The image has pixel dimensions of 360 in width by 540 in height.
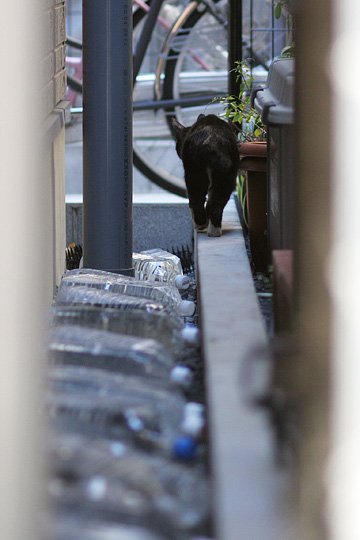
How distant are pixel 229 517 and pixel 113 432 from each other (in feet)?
1.87

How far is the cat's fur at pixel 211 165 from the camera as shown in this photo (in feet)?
15.4

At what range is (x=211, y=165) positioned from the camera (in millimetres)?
4715

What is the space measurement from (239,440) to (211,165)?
2665mm

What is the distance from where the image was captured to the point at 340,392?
1.72m

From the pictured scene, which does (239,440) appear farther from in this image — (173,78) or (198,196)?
(173,78)

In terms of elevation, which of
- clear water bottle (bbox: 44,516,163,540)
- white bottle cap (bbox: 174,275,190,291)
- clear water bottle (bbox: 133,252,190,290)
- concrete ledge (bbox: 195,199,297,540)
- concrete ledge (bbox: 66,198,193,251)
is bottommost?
concrete ledge (bbox: 66,198,193,251)

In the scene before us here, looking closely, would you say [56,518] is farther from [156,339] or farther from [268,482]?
[156,339]

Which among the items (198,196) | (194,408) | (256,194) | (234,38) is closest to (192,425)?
(194,408)

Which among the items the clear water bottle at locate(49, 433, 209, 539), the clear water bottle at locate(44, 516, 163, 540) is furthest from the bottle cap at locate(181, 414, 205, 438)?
the clear water bottle at locate(44, 516, 163, 540)

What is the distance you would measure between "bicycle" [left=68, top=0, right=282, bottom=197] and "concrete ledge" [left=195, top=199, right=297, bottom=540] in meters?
5.81

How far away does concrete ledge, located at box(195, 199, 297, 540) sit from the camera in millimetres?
1913

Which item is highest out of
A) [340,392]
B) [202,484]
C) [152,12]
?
[152,12]

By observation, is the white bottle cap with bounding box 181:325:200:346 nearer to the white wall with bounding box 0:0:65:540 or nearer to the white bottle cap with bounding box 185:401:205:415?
the white bottle cap with bounding box 185:401:205:415

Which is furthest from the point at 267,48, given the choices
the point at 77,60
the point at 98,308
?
Answer: the point at 98,308
